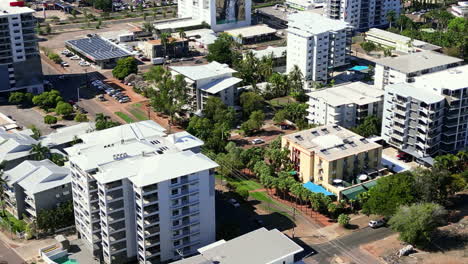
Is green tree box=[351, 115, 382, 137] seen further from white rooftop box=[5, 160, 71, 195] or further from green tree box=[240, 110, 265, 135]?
white rooftop box=[5, 160, 71, 195]

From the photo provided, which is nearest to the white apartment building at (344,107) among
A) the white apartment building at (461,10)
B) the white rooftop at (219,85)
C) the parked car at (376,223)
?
the white rooftop at (219,85)

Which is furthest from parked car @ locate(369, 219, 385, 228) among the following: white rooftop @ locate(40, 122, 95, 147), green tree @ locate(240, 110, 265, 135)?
white rooftop @ locate(40, 122, 95, 147)

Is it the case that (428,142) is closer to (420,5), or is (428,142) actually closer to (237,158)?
(237,158)

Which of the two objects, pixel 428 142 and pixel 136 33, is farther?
pixel 136 33

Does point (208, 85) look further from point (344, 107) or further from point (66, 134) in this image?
point (66, 134)

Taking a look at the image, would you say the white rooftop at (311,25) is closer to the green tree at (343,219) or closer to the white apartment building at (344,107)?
the white apartment building at (344,107)

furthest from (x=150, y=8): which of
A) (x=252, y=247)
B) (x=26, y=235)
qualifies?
(x=252, y=247)
